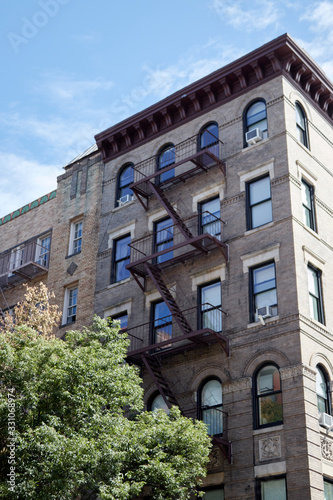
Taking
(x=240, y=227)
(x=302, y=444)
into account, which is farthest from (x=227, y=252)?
(x=302, y=444)

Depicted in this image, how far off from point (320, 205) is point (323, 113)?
4.86 metres

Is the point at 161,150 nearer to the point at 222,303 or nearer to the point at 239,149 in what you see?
the point at 239,149

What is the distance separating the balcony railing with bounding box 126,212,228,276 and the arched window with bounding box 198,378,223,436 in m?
4.38

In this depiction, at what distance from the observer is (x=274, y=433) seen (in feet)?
67.7

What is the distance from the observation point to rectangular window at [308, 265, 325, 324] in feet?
76.7

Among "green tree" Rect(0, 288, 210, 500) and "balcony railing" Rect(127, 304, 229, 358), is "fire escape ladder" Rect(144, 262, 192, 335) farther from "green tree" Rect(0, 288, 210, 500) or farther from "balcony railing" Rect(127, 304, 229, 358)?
"green tree" Rect(0, 288, 210, 500)

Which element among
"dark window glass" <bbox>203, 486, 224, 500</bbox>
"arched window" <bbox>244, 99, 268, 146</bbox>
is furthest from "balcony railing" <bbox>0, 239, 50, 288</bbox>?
"dark window glass" <bbox>203, 486, 224, 500</bbox>

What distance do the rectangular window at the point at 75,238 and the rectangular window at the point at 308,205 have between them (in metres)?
10.4

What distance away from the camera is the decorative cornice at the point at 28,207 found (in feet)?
114

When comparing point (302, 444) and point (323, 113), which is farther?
point (323, 113)

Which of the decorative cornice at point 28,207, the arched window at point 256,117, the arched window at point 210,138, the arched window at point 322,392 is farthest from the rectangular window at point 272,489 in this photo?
the decorative cornice at point 28,207

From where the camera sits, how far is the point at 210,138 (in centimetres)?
2817

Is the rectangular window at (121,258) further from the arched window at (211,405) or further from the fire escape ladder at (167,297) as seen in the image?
the arched window at (211,405)

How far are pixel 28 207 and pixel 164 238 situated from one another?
1059 cm
